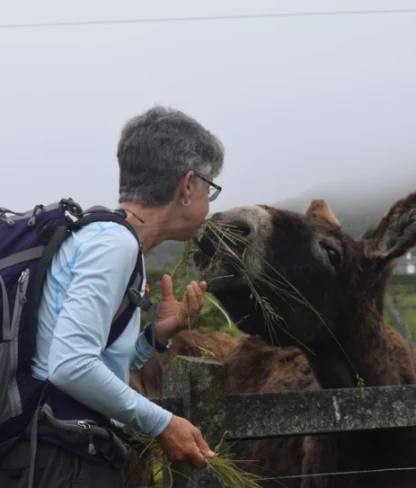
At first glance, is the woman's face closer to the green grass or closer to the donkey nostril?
the donkey nostril

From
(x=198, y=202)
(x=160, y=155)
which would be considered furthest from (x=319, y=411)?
(x=160, y=155)

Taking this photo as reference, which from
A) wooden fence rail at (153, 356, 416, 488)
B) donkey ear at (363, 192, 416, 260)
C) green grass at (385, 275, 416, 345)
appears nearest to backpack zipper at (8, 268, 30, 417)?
wooden fence rail at (153, 356, 416, 488)

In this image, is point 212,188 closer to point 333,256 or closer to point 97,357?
point 97,357

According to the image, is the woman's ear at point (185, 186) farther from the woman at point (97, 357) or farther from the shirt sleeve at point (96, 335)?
the shirt sleeve at point (96, 335)

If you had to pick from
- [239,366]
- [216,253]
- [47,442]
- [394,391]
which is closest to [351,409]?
[394,391]

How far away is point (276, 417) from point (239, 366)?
326 centimetres

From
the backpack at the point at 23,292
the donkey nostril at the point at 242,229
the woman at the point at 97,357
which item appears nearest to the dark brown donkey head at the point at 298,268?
the donkey nostril at the point at 242,229

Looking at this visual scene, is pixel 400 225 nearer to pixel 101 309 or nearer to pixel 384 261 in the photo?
pixel 384 261

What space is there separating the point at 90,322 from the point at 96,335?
42 millimetres

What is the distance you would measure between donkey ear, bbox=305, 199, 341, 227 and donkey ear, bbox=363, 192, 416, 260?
0.37 metres

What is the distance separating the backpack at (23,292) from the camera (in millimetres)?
2865

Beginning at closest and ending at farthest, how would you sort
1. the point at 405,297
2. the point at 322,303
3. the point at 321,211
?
the point at 322,303 < the point at 321,211 < the point at 405,297

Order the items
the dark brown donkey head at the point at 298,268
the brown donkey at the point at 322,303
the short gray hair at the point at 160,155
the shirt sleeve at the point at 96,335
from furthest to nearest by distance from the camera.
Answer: the brown donkey at the point at 322,303 < the dark brown donkey head at the point at 298,268 < the short gray hair at the point at 160,155 < the shirt sleeve at the point at 96,335

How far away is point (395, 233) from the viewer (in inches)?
242
